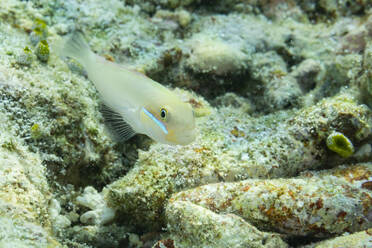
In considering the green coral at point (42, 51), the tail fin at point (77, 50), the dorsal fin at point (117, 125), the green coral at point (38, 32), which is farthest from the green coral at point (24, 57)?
the dorsal fin at point (117, 125)

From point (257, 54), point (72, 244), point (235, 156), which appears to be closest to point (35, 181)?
point (72, 244)

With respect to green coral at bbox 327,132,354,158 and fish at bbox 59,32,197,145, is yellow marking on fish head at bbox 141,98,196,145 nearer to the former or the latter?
fish at bbox 59,32,197,145

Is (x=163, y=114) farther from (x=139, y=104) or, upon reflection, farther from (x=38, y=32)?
(x=38, y=32)

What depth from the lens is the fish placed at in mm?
2609

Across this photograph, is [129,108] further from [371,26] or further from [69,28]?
[371,26]

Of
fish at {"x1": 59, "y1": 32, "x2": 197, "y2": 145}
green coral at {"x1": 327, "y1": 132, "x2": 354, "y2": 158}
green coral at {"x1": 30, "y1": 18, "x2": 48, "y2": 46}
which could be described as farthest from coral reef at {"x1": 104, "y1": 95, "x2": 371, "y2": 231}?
green coral at {"x1": 30, "y1": 18, "x2": 48, "y2": 46}

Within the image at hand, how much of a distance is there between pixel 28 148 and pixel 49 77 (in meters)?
0.90

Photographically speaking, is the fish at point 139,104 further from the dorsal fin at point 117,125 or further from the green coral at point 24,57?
the green coral at point 24,57

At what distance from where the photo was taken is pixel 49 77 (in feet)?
11.5

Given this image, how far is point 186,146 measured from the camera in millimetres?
3537

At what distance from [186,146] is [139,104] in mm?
929

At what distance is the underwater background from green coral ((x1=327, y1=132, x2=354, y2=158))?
0.6 inches

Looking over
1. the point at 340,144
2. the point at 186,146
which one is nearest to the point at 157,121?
the point at 186,146

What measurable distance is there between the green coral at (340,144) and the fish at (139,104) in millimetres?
1658
